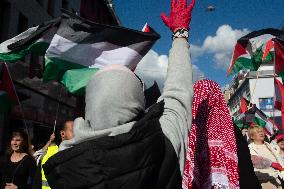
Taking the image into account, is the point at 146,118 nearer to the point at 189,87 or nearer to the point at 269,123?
the point at 189,87

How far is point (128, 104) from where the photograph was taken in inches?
55.4

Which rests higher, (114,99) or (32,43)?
(32,43)

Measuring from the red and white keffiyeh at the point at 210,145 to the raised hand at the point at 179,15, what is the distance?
0.45 m

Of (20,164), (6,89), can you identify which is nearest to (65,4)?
(6,89)

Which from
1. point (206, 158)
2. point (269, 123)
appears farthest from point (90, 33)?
point (269, 123)

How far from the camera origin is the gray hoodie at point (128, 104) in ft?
4.60

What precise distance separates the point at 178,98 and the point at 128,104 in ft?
0.75

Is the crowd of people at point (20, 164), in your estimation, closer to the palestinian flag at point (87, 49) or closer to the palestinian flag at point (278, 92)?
the palestinian flag at point (87, 49)

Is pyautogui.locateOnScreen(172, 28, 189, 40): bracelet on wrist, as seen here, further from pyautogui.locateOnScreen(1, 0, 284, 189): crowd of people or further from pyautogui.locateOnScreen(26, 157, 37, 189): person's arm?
pyautogui.locateOnScreen(26, 157, 37, 189): person's arm

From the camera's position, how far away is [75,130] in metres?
1.48

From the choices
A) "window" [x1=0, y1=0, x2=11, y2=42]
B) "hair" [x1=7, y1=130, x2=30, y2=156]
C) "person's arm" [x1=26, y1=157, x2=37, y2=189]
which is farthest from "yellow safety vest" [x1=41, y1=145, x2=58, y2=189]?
"window" [x1=0, y1=0, x2=11, y2=42]

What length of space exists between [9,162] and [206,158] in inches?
161

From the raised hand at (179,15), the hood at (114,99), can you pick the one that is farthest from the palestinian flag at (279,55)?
the hood at (114,99)

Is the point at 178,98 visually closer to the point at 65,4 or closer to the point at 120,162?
the point at 120,162
